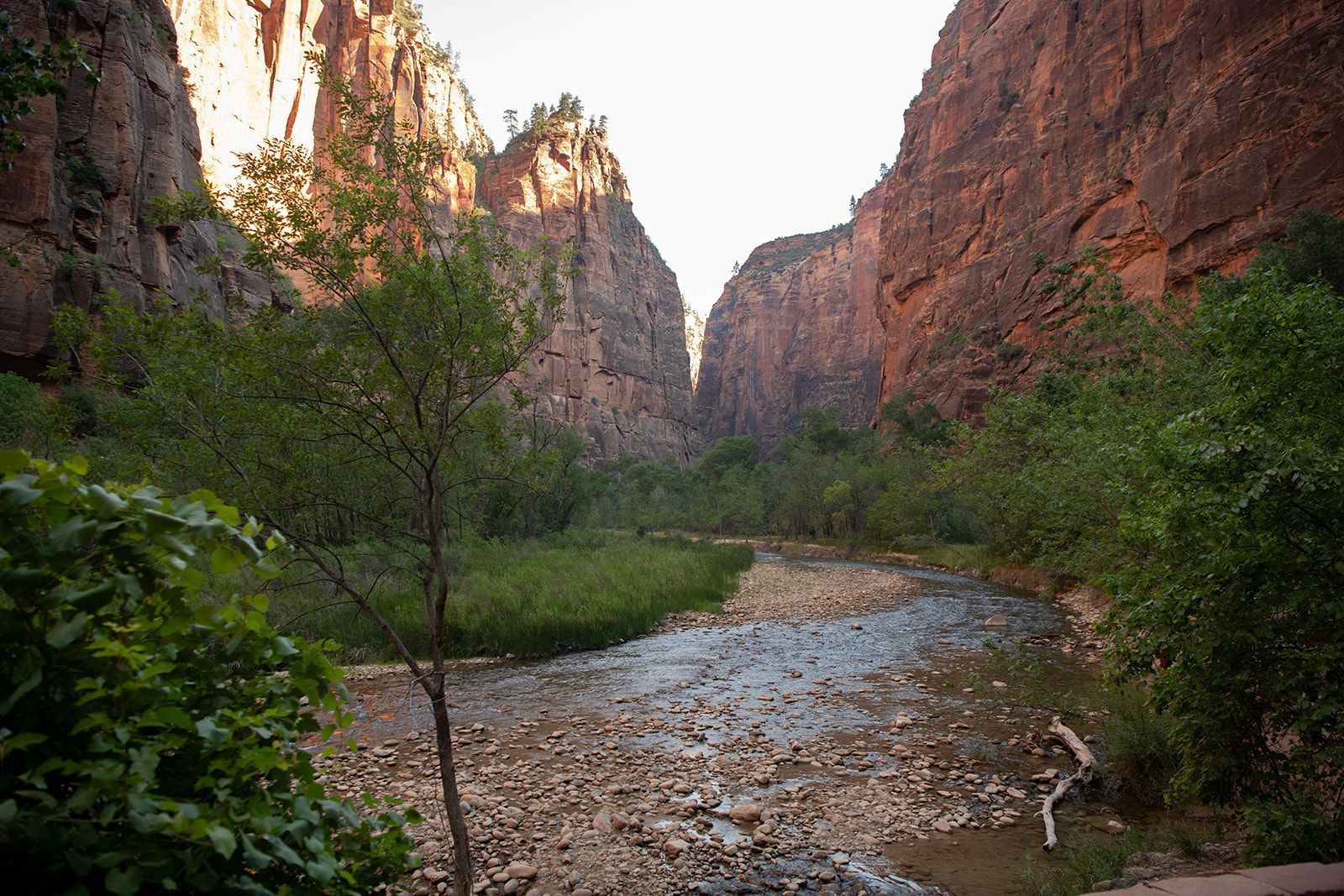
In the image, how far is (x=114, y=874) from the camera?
1.28m

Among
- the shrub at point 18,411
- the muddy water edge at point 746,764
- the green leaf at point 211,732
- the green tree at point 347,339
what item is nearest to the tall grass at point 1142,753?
the muddy water edge at point 746,764

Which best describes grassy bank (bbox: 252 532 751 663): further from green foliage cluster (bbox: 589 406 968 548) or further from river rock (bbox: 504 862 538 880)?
green foliage cluster (bbox: 589 406 968 548)

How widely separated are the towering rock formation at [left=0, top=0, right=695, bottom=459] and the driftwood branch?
7406mm

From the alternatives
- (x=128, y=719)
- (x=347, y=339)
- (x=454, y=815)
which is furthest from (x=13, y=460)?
(x=347, y=339)

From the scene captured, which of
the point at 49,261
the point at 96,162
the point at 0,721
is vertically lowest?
the point at 0,721

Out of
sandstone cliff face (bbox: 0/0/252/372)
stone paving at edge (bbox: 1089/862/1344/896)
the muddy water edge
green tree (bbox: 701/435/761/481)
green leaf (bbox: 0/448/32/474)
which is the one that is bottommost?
the muddy water edge

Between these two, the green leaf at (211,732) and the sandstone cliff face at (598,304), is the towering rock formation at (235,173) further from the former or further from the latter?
the green leaf at (211,732)

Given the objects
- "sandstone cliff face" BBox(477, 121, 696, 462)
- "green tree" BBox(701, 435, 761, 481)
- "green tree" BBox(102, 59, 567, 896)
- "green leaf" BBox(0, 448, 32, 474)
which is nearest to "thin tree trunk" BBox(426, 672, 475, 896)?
"green tree" BBox(102, 59, 567, 896)

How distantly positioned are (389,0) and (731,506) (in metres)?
64.4

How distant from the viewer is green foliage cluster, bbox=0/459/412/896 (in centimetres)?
132

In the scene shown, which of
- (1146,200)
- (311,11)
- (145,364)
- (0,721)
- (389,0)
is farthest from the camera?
(389,0)

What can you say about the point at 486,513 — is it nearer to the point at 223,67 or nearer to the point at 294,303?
the point at 294,303

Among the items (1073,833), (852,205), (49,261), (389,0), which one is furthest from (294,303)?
(852,205)

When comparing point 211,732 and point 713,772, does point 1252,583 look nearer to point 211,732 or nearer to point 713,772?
point 211,732
